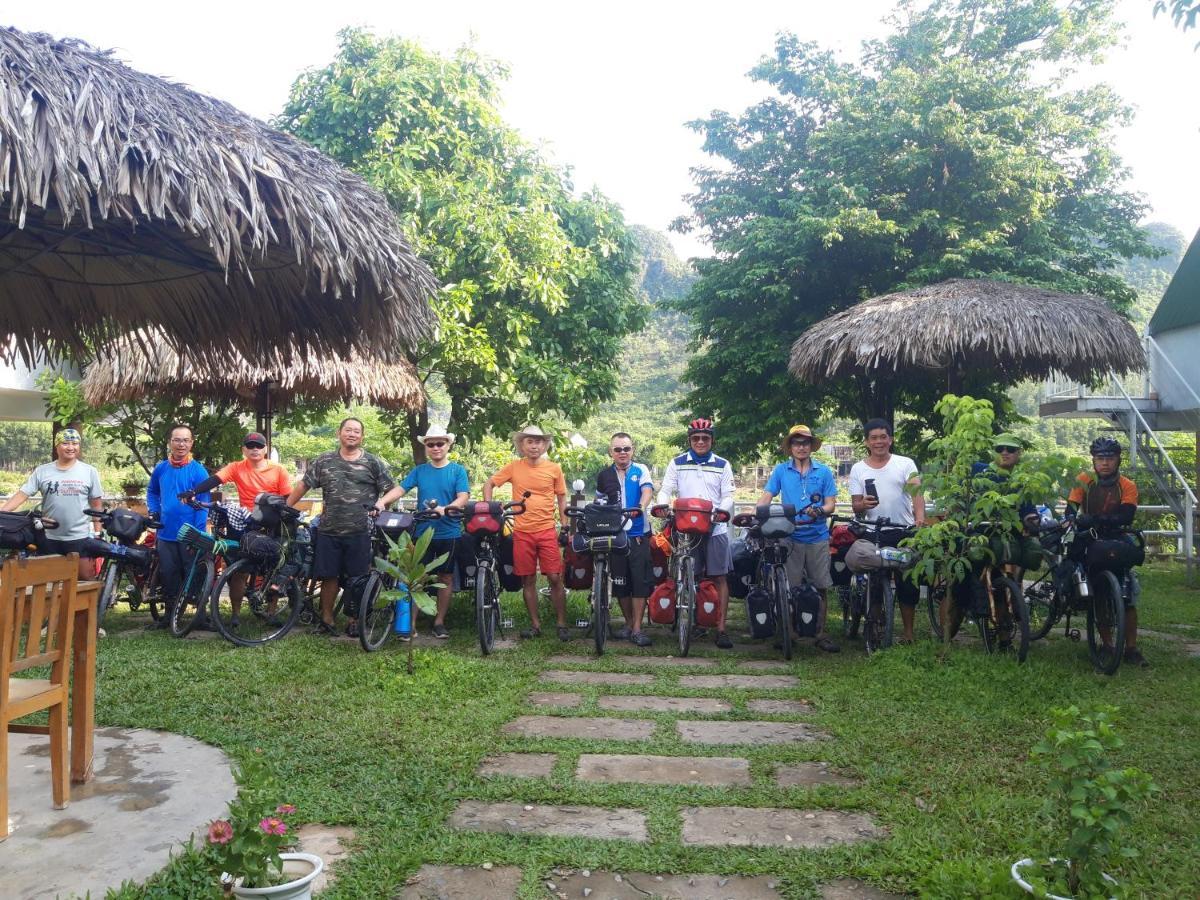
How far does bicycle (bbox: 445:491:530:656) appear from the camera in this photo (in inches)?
238

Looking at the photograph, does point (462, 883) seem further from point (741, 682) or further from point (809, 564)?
point (809, 564)

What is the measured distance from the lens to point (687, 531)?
243 inches

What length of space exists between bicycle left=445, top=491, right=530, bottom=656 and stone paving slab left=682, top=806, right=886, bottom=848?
2938 millimetres

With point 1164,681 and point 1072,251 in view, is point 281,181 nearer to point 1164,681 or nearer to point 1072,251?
point 1164,681

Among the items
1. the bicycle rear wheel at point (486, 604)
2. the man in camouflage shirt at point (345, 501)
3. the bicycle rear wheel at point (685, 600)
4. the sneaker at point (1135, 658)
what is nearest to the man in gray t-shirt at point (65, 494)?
the man in camouflage shirt at point (345, 501)

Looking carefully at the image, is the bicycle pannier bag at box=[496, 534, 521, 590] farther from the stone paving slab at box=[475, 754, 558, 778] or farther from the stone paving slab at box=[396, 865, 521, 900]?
the stone paving slab at box=[396, 865, 521, 900]

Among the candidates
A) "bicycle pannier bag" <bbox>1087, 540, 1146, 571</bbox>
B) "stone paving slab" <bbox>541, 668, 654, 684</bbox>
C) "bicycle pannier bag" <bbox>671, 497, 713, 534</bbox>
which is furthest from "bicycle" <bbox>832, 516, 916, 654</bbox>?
"stone paving slab" <bbox>541, 668, 654, 684</bbox>

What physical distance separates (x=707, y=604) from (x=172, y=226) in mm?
4328

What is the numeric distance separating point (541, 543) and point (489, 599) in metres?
0.56

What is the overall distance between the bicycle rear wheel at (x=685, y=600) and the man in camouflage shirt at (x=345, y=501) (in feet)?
6.89

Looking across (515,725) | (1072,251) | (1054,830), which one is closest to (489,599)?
(515,725)

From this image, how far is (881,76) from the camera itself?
50.7 ft

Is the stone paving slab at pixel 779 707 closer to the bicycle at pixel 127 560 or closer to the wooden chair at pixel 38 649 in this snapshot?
the wooden chair at pixel 38 649

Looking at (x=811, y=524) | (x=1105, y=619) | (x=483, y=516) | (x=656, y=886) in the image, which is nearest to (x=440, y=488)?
(x=483, y=516)
